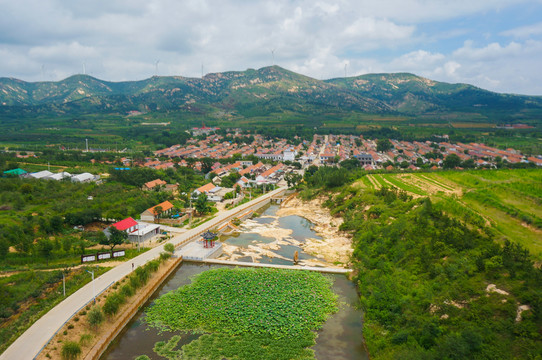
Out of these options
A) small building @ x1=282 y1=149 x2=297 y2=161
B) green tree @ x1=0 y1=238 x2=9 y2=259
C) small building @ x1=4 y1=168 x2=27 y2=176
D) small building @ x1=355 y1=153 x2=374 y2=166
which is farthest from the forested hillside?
small building @ x1=282 y1=149 x2=297 y2=161

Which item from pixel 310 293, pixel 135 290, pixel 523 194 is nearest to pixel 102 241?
pixel 135 290

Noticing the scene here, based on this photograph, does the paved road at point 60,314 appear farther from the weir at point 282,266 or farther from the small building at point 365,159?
the small building at point 365,159

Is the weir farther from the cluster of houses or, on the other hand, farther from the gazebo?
the cluster of houses

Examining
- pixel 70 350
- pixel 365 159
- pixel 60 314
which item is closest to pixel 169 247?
pixel 60 314

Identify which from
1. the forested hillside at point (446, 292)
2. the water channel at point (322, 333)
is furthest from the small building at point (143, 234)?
the forested hillside at point (446, 292)

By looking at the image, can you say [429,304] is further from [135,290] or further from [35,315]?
[35,315]

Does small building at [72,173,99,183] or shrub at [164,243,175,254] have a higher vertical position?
small building at [72,173,99,183]
